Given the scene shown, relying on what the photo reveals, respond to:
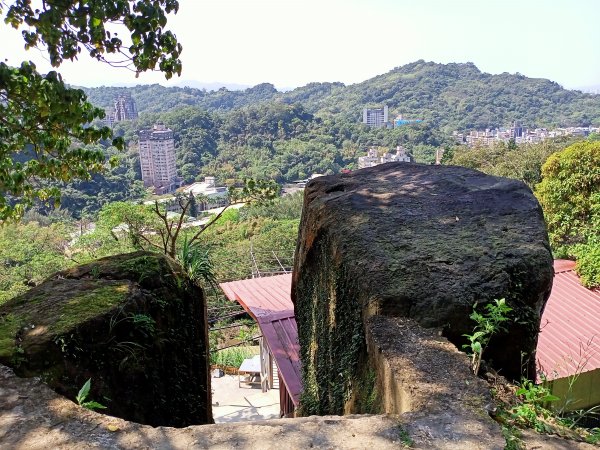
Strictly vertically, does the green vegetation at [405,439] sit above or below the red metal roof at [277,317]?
above

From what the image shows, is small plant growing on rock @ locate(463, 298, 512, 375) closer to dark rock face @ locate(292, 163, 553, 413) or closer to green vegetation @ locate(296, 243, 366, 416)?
dark rock face @ locate(292, 163, 553, 413)

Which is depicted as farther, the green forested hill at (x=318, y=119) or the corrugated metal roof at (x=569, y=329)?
the green forested hill at (x=318, y=119)

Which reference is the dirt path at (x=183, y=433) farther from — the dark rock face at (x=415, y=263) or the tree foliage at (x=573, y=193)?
the tree foliage at (x=573, y=193)

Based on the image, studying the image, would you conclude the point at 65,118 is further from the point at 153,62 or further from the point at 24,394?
the point at 24,394

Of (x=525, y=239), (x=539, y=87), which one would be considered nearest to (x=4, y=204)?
(x=525, y=239)

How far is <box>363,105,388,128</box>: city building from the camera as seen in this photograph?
327ft

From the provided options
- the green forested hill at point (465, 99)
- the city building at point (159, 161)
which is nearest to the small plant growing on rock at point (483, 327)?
the city building at point (159, 161)

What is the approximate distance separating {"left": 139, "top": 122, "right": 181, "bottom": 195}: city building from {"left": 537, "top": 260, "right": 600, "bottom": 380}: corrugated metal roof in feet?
189

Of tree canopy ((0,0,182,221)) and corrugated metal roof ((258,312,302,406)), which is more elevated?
tree canopy ((0,0,182,221))

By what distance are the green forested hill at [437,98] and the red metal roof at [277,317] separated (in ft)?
298

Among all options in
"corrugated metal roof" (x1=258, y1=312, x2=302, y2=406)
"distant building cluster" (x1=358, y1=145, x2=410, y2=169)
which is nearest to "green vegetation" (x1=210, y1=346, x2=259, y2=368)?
"corrugated metal roof" (x1=258, y1=312, x2=302, y2=406)

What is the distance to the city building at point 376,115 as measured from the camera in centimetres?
9981

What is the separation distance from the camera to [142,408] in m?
3.21

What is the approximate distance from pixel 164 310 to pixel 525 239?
2.82 metres
